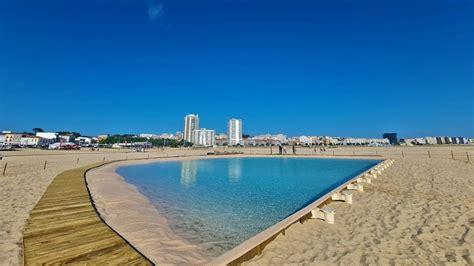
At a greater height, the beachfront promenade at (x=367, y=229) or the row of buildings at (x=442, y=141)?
the row of buildings at (x=442, y=141)

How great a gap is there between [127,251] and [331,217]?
390cm

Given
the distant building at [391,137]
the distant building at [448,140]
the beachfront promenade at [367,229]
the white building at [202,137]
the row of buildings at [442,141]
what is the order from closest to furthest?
the beachfront promenade at [367,229] < the row of buildings at [442,141] < the distant building at [448,140] < the distant building at [391,137] < the white building at [202,137]

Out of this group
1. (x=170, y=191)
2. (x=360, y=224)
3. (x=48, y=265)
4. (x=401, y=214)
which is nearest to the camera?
(x=48, y=265)

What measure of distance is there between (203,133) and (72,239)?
141509 mm

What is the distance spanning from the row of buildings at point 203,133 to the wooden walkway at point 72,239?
429 ft

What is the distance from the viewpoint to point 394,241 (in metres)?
3.78

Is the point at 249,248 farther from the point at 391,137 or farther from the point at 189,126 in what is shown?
the point at 391,137

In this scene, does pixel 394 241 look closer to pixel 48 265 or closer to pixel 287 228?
pixel 287 228

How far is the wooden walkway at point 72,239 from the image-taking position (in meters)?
3.01

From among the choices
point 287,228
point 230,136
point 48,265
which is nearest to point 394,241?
point 287,228

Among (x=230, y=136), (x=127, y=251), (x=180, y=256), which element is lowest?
(x=180, y=256)

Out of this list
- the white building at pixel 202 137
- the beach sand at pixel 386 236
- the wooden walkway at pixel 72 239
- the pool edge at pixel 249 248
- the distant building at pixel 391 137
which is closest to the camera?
the pool edge at pixel 249 248

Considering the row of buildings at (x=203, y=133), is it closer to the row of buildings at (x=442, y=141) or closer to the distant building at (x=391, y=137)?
the distant building at (x=391, y=137)

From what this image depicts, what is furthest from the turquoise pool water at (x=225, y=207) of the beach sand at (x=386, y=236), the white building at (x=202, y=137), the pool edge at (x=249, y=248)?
the white building at (x=202, y=137)
